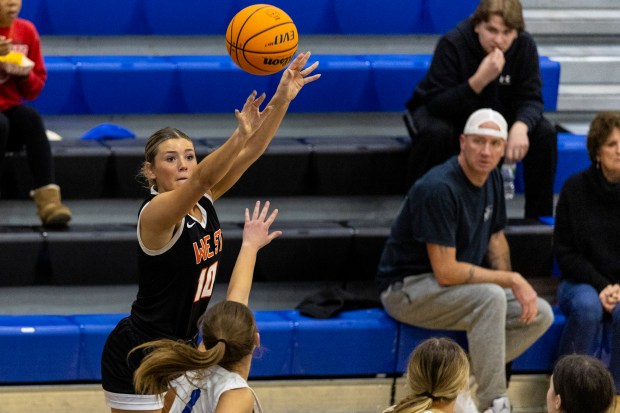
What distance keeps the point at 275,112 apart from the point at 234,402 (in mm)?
901

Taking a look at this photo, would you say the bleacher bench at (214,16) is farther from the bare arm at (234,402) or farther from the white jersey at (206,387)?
the bare arm at (234,402)

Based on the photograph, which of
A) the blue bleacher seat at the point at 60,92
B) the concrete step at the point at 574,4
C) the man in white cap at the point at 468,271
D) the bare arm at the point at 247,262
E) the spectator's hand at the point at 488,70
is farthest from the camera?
the concrete step at the point at 574,4

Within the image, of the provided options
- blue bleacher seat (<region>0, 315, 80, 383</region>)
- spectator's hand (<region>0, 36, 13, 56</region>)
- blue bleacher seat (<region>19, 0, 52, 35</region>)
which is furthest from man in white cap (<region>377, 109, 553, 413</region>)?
blue bleacher seat (<region>19, 0, 52, 35</region>)

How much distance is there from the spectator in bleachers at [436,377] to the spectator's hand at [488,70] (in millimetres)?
2323

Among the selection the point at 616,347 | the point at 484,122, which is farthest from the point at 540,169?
the point at 616,347

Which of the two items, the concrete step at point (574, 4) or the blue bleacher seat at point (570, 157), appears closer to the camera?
the blue bleacher seat at point (570, 157)

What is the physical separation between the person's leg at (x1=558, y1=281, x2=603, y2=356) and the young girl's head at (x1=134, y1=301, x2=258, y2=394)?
2.15 meters

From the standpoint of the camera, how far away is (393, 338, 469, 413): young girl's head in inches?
115

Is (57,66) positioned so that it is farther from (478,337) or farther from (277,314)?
(478,337)

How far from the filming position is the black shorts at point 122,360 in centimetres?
340

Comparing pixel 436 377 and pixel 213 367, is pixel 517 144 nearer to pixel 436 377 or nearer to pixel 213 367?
pixel 436 377

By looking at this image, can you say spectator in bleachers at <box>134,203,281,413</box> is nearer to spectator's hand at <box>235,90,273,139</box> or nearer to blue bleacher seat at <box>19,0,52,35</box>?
spectator's hand at <box>235,90,273,139</box>

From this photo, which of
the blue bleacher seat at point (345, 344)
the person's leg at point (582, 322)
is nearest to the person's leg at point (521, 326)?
the person's leg at point (582, 322)

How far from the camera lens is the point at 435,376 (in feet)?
9.62
